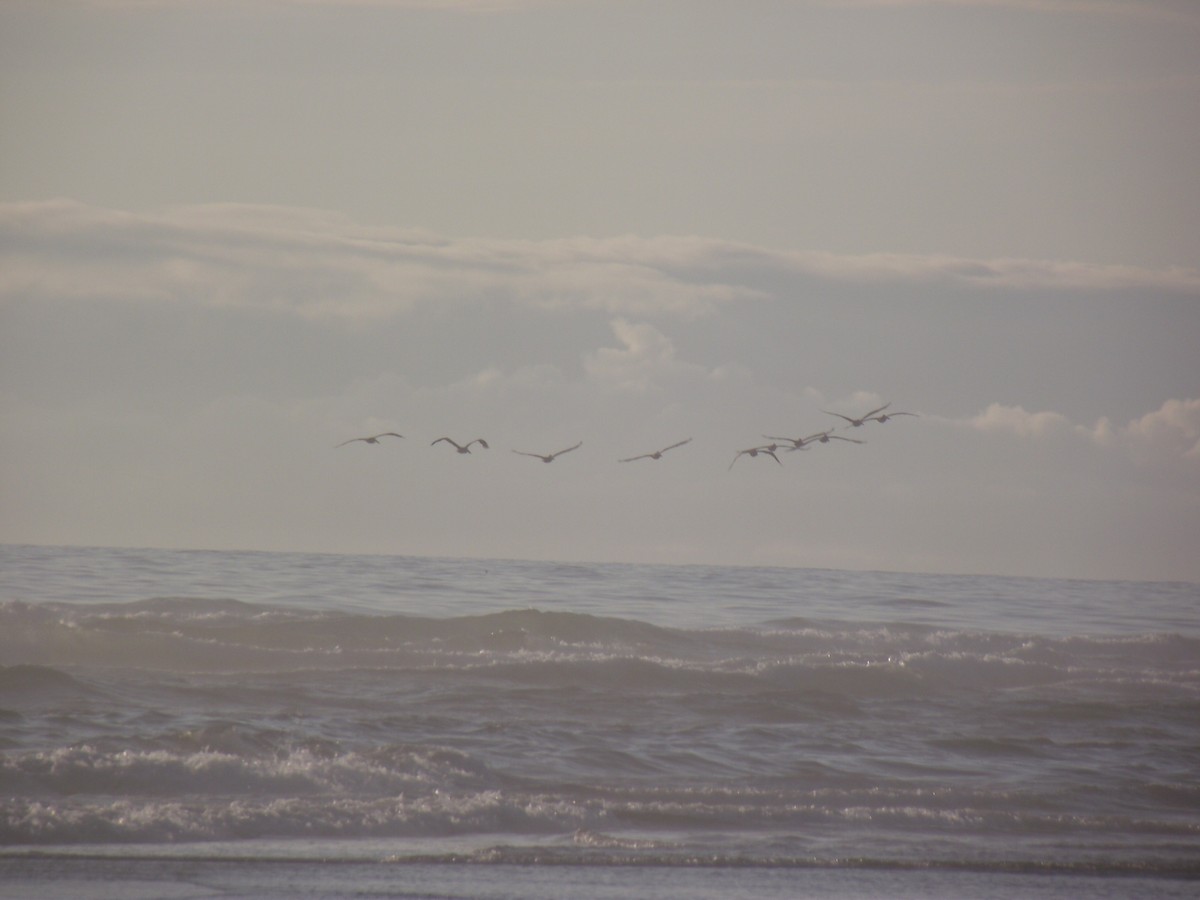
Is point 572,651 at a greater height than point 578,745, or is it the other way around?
point 572,651

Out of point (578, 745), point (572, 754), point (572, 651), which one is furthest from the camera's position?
point (572, 651)

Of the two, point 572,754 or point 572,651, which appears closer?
point 572,754

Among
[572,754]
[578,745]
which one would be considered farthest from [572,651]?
[572,754]

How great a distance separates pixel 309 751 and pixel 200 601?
53.9 ft

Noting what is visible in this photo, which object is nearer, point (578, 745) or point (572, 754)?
point (572, 754)

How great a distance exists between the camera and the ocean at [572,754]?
38.0 feet

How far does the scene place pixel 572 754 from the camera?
53.6 feet

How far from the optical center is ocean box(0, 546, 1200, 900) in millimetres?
11578

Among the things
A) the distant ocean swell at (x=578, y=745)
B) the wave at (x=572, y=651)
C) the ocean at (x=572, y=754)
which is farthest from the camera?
the wave at (x=572, y=651)

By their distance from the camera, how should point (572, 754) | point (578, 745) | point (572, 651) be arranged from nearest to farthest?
point (572, 754) → point (578, 745) → point (572, 651)

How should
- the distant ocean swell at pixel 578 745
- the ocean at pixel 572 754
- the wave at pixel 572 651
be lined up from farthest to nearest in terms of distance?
the wave at pixel 572 651 → the distant ocean swell at pixel 578 745 → the ocean at pixel 572 754

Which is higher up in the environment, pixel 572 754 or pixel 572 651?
pixel 572 651

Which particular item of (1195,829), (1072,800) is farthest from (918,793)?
(1195,829)

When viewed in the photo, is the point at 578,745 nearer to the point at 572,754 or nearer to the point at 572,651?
the point at 572,754
